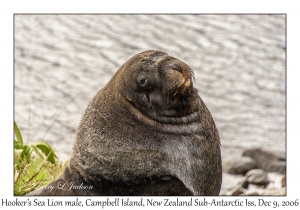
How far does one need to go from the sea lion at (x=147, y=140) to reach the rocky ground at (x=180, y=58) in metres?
6.11

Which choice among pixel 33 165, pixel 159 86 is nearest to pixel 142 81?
pixel 159 86

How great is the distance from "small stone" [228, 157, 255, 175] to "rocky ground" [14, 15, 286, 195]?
0.24 metres

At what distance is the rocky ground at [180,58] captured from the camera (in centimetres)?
1290

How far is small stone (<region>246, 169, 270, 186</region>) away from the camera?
435 inches

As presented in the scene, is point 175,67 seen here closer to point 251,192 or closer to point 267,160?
point 251,192

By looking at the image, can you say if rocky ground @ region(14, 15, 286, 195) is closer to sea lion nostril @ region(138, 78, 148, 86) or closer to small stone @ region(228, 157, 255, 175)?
small stone @ region(228, 157, 255, 175)

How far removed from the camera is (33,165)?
340 inches

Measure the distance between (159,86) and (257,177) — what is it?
5735mm

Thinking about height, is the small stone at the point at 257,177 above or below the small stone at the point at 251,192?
above

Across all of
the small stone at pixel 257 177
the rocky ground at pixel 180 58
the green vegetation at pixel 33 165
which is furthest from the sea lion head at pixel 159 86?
the rocky ground at pixel 180 58

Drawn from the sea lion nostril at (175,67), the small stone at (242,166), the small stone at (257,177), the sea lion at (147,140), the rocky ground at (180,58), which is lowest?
the sea lion at (147,140)

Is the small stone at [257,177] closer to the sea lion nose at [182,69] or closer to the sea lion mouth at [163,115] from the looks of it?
the sea lion mouth at [163,115]

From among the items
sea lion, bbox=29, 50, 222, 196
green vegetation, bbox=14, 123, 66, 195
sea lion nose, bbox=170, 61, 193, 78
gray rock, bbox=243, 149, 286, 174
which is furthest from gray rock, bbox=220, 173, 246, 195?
sea lion nose, bbox=170, 61, 193, 78
